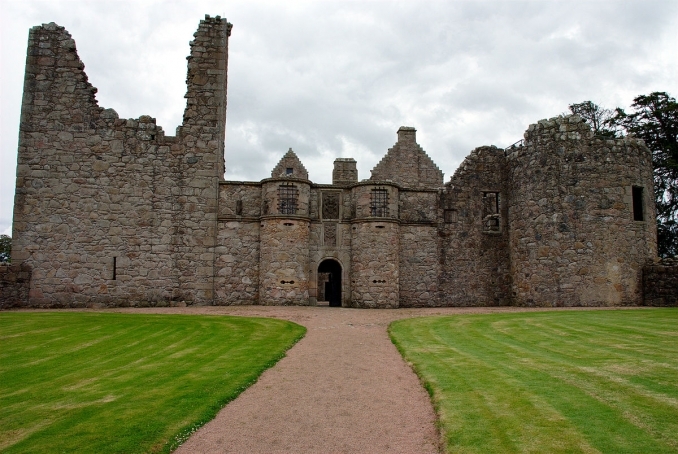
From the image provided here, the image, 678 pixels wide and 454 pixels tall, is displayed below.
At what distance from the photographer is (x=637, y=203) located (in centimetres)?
1952

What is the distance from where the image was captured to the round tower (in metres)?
19.2

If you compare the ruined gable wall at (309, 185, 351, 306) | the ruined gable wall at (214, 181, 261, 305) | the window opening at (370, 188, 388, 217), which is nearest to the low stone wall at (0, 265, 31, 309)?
the ruined gable wall at (214, 181, 261, 305)

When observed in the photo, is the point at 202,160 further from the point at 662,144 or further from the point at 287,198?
the point at 662,144

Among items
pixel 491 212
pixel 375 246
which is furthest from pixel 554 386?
pixel 491 212

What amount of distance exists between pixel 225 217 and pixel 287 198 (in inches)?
104

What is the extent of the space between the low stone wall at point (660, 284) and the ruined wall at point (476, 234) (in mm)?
5094

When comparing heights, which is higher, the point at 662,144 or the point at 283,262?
the point at 662,144

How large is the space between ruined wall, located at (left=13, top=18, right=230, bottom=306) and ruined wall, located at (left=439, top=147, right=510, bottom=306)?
9.97 metres

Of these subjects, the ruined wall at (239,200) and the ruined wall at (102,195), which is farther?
the ruined wall at (239,200)

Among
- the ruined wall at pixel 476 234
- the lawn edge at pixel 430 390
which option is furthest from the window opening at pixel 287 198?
the lawn edge at pixel 430 390

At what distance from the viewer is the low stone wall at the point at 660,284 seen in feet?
59.7

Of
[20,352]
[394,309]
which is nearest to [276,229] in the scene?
[394,309]

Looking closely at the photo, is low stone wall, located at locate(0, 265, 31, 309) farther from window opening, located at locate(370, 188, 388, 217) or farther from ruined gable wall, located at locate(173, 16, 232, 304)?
window opening, located at locate(370, 188, 388, 217)

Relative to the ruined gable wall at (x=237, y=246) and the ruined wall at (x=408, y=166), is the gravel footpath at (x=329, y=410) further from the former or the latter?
the ruined wall at (x=408, y=166)
